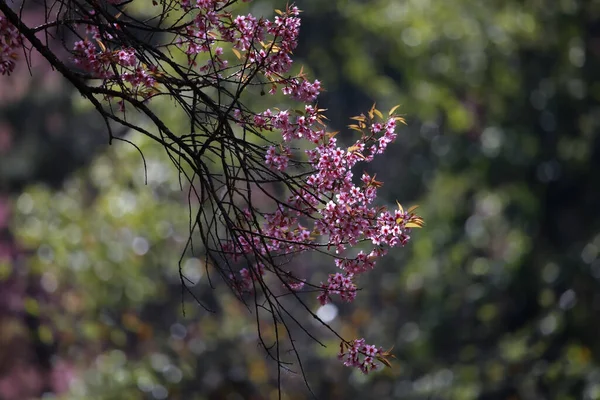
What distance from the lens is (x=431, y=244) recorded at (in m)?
8.37

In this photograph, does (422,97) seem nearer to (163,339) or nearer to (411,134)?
(411,134)

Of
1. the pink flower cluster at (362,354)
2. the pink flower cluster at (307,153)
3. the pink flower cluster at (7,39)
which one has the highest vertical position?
the pink flower cluster at (7,39)

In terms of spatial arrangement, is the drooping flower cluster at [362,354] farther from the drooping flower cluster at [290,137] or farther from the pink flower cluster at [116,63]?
the pink flower cluster at [116,63]

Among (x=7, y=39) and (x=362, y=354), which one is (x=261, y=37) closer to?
(x=7, y=39)

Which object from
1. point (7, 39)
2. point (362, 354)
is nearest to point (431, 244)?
point (362, 354)

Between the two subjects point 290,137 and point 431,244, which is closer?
point 290,137

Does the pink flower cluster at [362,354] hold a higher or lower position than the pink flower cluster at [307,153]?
lower

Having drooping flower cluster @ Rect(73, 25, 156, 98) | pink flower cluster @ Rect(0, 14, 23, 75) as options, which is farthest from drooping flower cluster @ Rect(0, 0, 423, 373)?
pink flower cluster @ Rect(0, 14, 23, 75)

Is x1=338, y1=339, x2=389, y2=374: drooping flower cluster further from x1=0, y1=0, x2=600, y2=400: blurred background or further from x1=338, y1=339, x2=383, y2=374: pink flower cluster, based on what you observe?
x1=0, y1=0, x2=600, y2=400: blurred background

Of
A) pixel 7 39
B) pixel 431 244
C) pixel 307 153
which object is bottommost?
pixel 307 153

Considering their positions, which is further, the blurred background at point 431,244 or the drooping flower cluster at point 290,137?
the blurred background at point 431,244

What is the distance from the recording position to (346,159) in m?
2.77

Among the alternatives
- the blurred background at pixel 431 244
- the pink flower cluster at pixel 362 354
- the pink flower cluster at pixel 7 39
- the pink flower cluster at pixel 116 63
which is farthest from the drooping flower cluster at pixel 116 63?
the blurred background at pixel 431 244

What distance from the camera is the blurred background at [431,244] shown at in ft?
24.5
